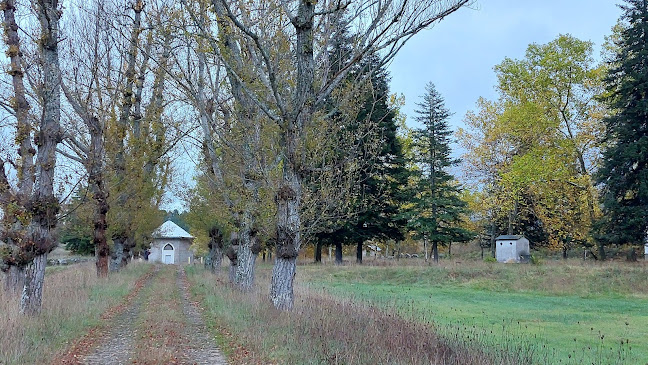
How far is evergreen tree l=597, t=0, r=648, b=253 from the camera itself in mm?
28375

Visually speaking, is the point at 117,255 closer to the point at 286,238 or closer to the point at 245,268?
the point at 245,268

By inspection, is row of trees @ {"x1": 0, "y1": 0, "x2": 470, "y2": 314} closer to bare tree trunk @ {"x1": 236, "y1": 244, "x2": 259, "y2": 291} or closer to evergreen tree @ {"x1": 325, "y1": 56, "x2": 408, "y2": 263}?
bare tree trunk @ {"x1": 236, "y1": 244, "x2": 259, "y2": 291}

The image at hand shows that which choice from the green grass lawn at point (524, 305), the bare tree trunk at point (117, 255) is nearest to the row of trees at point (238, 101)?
the green grass lawn at point (524, 305)

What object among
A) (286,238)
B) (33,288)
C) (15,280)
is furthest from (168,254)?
(286,238)

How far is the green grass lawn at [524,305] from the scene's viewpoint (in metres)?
10.8

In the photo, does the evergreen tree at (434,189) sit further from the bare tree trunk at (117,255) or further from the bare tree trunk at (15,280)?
the bare tree trunk at (15,280)

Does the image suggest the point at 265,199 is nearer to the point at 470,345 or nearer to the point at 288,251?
the point at 288,251

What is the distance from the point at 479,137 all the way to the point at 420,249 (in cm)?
2595

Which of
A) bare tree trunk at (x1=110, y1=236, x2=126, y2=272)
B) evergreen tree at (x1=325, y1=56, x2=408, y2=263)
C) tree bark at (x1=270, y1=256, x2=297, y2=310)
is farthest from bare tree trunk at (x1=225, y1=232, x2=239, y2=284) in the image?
evergreen tree at (x1=325, y1=56, x2=408, y2=263)

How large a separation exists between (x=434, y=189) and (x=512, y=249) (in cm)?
728

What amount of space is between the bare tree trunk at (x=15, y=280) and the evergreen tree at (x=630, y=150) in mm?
28109

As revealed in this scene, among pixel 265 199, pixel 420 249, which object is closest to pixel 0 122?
pixel 265 199

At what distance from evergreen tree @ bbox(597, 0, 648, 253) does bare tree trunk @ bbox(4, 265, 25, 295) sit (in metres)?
28.1

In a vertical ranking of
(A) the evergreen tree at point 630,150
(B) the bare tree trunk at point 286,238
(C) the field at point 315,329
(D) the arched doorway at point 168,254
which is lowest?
(D) the arched doorway at point 168,254
